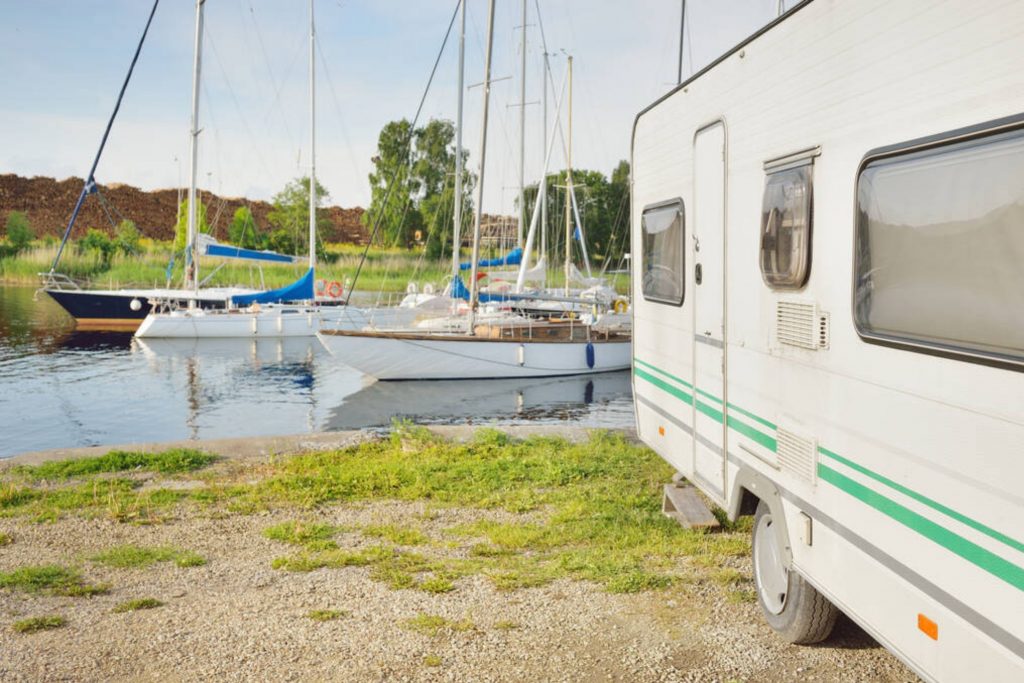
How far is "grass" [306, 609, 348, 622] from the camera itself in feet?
18.2

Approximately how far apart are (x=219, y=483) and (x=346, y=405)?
1210 cm

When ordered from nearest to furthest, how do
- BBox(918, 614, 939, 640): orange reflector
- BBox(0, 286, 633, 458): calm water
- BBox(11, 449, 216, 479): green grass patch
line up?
BBox(918, 614, 939, 640): orange reflector < BBox(11, 449, 216, 479): green grass patch < BBox(0, 286, 633, 458): calm water

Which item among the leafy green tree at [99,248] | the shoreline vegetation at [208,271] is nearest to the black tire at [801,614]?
the shoreline vegetation at [208,271]

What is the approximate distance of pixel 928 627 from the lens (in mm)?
3439

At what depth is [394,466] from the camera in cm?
972

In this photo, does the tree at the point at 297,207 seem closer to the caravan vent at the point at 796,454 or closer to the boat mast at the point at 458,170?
the boat mast at the point at 458,170

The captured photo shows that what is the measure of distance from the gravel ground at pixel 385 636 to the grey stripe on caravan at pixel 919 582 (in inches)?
38.3

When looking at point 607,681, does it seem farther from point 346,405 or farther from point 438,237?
point 438,237

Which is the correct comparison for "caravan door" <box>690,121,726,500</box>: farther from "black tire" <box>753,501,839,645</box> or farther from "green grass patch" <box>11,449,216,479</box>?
"green grass patch" <box>11,449,216,479</box>

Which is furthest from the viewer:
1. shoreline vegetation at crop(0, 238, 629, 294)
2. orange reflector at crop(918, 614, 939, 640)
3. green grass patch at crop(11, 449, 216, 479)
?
shoreline vegetation at crop(0, 238, 629, 294)

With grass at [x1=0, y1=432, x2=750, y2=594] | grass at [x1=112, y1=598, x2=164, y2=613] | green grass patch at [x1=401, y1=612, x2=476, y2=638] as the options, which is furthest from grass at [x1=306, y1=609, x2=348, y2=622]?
grass at [x1=112, y1=598, x2=164, y2=613]

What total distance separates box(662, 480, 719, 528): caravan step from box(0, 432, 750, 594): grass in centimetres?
10

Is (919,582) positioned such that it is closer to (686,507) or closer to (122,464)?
(686,507)

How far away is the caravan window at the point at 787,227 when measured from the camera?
450cm
